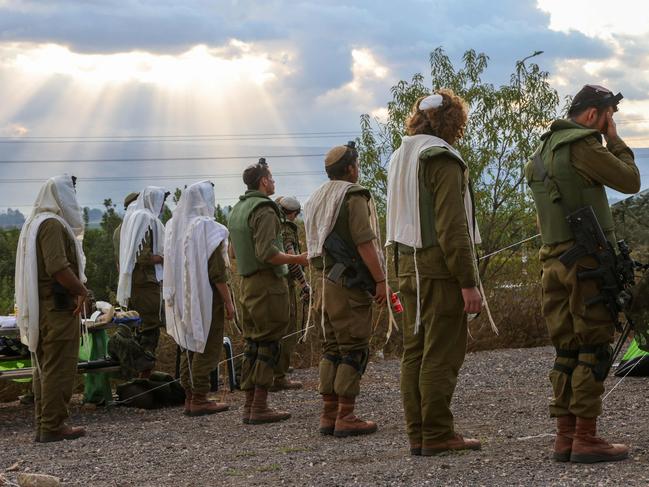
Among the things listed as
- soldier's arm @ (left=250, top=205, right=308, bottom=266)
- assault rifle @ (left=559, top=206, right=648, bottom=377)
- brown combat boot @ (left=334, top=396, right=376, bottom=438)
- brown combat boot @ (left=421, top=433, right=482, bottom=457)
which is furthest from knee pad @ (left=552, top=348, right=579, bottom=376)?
soldier's arm @ (left=250, top=205, right=308, bottom=266)

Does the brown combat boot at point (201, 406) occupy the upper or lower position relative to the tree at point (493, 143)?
lower

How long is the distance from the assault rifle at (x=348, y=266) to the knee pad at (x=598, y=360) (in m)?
2.13

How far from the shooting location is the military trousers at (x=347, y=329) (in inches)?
297

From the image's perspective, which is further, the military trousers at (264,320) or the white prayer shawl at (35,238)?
the military trousers at (264,320)

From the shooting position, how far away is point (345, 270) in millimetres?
7512

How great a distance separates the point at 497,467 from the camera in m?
5.88

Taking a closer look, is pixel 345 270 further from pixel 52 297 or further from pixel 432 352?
pixel 52 297

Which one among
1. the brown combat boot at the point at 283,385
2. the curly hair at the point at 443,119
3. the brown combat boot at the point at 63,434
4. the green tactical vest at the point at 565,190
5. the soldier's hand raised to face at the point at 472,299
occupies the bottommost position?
the brown combat boot at the point at 63,434

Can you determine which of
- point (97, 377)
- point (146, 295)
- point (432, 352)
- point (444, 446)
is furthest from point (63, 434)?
point (432, 352)

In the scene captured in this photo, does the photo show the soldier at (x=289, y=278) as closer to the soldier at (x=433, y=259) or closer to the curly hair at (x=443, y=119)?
the soldier at (x=433, y=259)

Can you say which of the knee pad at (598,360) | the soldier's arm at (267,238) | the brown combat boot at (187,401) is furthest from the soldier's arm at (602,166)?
the brown combat boot at (187,401)

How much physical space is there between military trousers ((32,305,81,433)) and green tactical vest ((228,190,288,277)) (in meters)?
1.40

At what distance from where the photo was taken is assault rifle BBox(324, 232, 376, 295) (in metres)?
7.51

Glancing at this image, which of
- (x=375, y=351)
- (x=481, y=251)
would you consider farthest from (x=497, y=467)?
(x=481, y=251)
